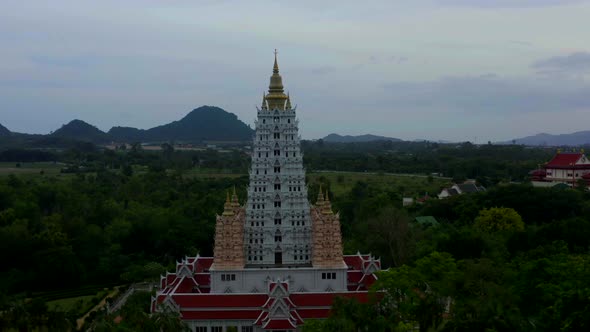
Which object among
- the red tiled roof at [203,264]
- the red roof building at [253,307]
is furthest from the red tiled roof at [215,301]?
the red tiled roof at [203,264]

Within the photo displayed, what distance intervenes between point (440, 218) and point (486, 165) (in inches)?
2052

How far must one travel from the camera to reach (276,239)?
144 feet

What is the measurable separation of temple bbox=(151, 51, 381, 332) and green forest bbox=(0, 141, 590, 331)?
4202mm

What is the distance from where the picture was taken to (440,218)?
73.9 m

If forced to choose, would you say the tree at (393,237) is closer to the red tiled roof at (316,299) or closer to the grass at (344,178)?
the red tiled roof at (316,299)

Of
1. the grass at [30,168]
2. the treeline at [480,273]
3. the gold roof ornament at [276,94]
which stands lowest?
the treeline at [480,273]

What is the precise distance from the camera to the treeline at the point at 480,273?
28.3m

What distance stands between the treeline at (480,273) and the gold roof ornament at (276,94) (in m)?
12.4

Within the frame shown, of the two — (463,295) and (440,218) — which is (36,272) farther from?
(440,218)

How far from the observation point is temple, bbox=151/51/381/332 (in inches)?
1663

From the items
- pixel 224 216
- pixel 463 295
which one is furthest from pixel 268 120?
pixel 463 295

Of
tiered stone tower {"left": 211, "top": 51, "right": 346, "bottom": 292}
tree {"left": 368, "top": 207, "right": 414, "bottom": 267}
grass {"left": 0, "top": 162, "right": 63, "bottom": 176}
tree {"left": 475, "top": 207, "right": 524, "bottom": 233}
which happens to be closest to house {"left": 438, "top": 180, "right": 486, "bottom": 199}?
tree {"left": 475, "top": 207, "right": 524, "bottom": 233}

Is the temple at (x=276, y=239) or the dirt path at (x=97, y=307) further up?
the temple at (x=276, y=239)

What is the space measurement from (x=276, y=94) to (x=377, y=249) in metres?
15.8
